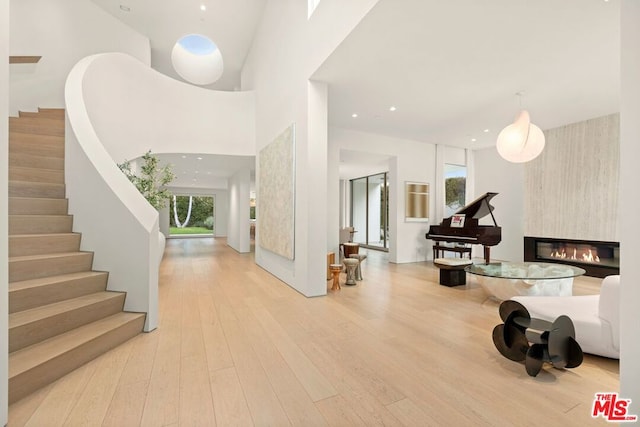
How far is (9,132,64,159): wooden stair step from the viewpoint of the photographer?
142 inches

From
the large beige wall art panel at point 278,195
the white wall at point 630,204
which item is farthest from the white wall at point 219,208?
the white wall at point 630,204

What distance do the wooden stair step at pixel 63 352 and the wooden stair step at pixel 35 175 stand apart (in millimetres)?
2069

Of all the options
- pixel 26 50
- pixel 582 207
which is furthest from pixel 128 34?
pixel 582 207

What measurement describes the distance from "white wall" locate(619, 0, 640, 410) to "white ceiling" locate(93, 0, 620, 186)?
1.92 m

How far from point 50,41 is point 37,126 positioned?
296 cm

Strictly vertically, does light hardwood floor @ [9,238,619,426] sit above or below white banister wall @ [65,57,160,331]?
below

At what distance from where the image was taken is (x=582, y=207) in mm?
5879

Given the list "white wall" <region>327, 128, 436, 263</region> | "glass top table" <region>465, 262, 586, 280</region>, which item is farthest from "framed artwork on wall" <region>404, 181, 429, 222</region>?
"glass top table" <region>465, 262, 586, 280</region>

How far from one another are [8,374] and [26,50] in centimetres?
652

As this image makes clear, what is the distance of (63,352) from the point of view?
2010 mm

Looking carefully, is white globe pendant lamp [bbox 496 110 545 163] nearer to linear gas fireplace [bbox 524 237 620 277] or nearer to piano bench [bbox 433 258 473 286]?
piano bench [bbox 433 258 473 286]

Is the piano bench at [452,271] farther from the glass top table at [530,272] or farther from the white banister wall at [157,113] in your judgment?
the white banister wall at [157,113]

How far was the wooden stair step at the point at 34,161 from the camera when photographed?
346cm

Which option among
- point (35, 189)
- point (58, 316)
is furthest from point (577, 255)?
point (35, 189)
